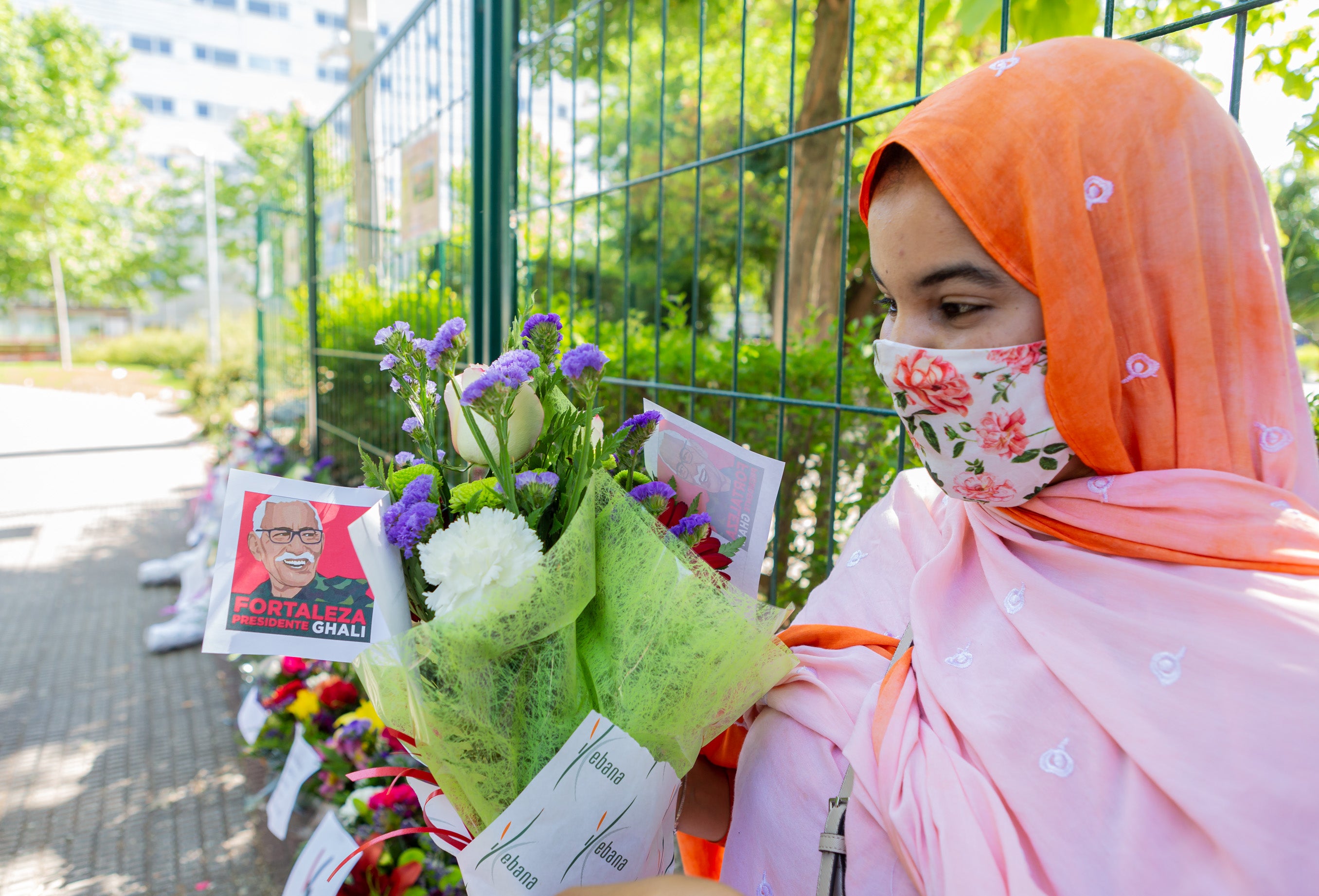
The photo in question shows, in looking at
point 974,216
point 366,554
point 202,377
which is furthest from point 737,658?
point 202,377

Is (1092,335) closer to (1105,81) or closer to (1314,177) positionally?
(1105,81)

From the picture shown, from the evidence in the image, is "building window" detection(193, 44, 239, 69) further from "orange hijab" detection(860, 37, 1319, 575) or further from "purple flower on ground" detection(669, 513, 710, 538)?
"orange hijab" detection(860, 37, 1319, 575)

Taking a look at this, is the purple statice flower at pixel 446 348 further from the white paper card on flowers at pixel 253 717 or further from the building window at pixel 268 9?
the building window at pixel 268 9

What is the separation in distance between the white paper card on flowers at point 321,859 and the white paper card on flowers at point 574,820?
673 millimetres

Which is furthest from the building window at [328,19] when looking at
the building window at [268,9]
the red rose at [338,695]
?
the red rose at [338,695]

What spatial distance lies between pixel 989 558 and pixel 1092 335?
294 mm

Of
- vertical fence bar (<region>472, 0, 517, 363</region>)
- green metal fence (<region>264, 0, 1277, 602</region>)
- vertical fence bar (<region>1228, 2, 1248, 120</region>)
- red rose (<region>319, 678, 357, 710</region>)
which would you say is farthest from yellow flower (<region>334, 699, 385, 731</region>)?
vertical fence bar (<region>1228, 2, 1248, 120</region>)

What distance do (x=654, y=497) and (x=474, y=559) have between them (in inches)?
10.6

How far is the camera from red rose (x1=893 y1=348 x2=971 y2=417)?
889 millimetres

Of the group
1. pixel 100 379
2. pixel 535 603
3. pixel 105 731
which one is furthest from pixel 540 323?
pixel 100 379

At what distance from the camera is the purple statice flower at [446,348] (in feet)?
3.15

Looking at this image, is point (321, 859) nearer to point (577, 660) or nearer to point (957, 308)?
point (577, 660)

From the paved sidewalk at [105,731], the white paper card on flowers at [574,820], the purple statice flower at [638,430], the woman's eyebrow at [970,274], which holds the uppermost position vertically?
the woman's eyebrow at [970,274]

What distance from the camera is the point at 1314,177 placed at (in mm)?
2184
